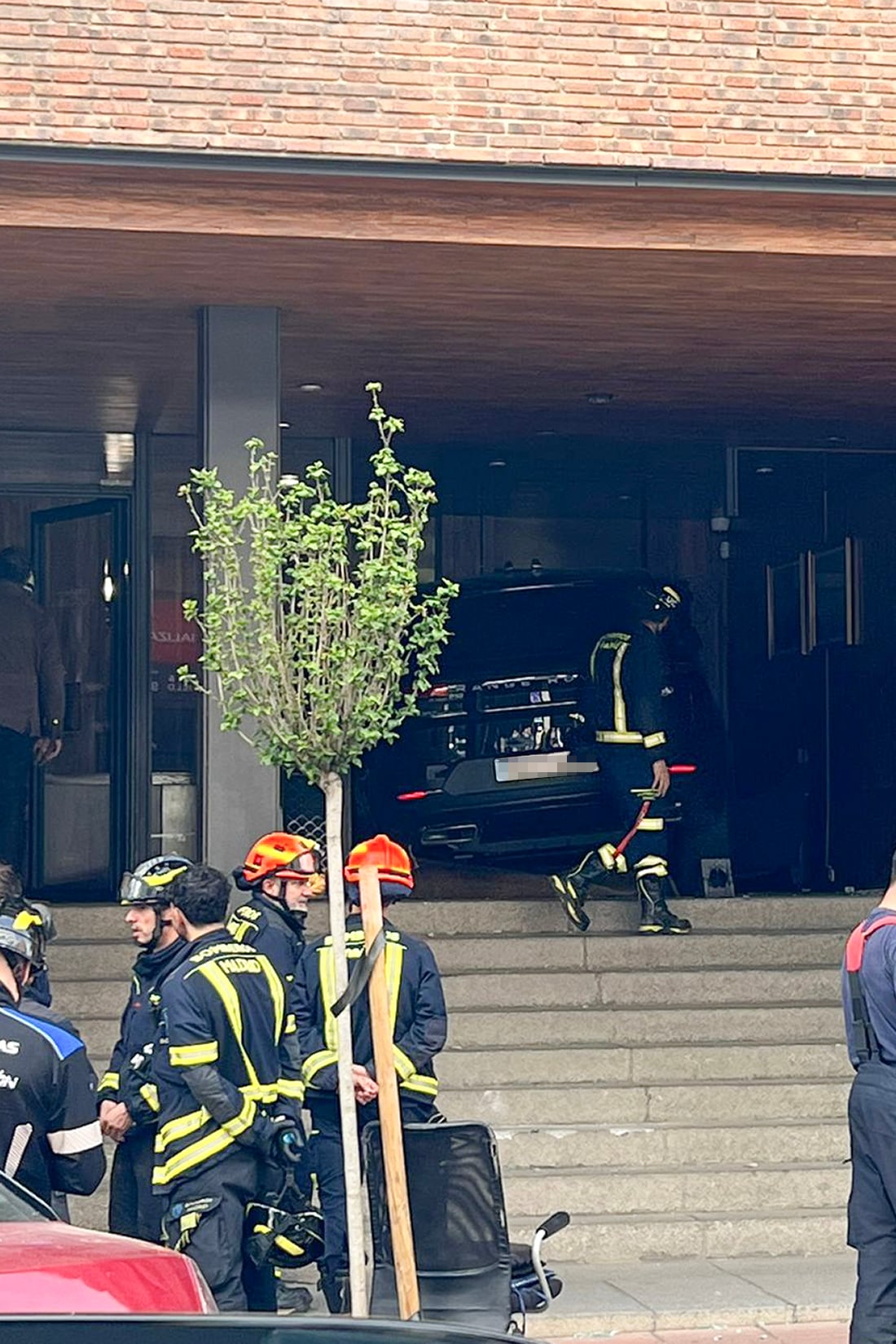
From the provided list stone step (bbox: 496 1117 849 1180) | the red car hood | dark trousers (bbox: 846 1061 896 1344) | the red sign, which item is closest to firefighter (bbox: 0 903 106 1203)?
the red car hood

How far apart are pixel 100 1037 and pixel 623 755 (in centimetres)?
360

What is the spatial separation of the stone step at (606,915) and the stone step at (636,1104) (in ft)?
4.48

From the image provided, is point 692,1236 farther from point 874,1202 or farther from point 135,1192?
point 135,1192

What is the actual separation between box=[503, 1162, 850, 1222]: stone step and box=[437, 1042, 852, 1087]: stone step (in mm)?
624

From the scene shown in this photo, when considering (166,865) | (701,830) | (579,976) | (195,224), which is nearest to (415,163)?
(195,224)

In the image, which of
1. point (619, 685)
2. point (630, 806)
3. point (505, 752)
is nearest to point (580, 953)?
point (630, 806)

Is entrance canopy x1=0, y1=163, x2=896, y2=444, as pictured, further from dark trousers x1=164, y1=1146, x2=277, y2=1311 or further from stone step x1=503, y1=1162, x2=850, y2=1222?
stone step x1=503, y1=1162, x2=850, y2=1222

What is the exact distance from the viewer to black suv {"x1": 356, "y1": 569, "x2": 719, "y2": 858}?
1215 centimetres

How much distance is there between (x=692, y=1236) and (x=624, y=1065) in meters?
1.12

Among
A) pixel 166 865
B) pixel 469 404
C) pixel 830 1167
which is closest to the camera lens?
pixel 166 865

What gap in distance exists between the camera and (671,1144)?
914 centimetres

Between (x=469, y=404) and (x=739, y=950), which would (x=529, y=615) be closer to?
(x=469, y=404)

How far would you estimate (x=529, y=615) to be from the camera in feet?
42.2

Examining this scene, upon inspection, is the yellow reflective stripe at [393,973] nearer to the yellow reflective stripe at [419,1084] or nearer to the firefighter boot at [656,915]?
the yellow reflective stripe at [419,1084]
